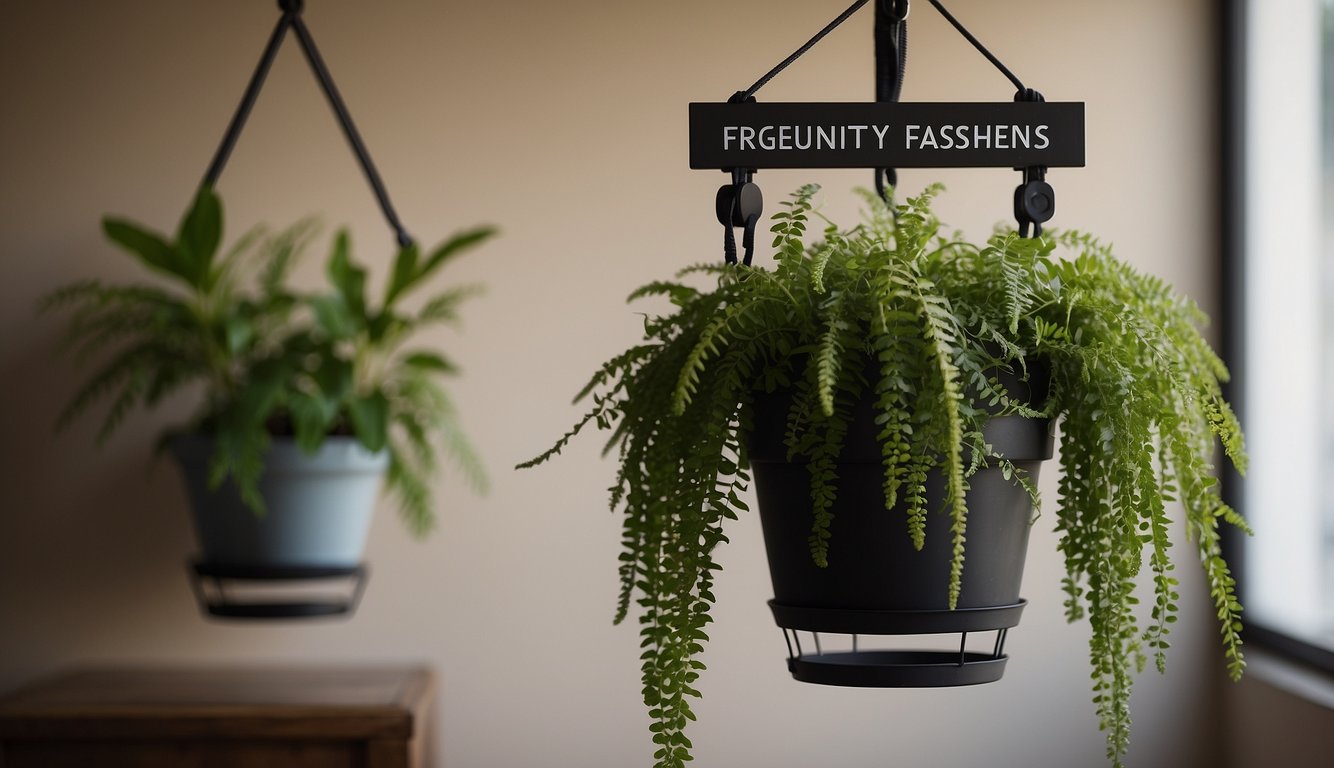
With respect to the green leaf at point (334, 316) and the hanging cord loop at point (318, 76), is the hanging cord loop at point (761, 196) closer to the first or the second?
the hanging cord loop at point (318, 76)

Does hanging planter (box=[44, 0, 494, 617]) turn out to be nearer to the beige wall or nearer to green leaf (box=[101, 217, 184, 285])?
green leaf (box=[101, 217, 184, 285])

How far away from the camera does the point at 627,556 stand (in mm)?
940

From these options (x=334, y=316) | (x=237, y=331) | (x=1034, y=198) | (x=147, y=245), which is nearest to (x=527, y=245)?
(x=334, y=316)

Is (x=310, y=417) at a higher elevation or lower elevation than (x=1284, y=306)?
lower

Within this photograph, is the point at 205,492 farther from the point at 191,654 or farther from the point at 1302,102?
the point at 1302,102

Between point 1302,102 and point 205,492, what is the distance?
7.03ft

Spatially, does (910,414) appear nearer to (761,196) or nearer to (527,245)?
(761,196)

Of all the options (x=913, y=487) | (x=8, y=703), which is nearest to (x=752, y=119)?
(x=913, y=487)

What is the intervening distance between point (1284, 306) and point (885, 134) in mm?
1645

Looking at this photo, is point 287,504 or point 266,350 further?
point 266,350

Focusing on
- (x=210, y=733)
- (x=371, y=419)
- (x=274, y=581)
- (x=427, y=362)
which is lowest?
(x=210, y=733)

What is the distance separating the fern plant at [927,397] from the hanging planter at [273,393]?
1.00 m

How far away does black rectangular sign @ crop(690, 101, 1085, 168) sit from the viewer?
928 millimetres

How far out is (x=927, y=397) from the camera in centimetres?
81
